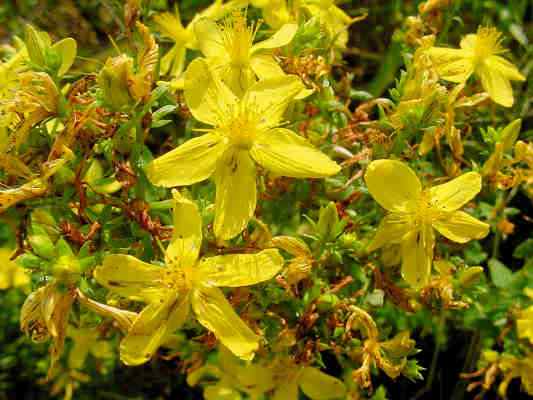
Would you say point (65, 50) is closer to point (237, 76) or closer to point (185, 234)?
point (237, 76)

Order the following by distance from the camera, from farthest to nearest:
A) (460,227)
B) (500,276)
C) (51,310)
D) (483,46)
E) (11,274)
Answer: (11,274) < (500,276) < (483,46) < (460,227) < (51,310)

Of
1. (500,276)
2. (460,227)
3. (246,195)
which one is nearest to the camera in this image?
(246,195)

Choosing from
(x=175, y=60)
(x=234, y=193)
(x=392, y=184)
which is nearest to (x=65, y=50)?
(x=175, y=60)

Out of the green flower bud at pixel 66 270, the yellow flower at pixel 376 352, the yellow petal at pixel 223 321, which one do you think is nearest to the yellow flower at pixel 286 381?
the yellow flower at pixel 376 352

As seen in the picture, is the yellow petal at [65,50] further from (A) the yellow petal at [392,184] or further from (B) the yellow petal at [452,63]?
(B) the yellow petal at [452,63]

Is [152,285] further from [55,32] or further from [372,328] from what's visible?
[55,32]
